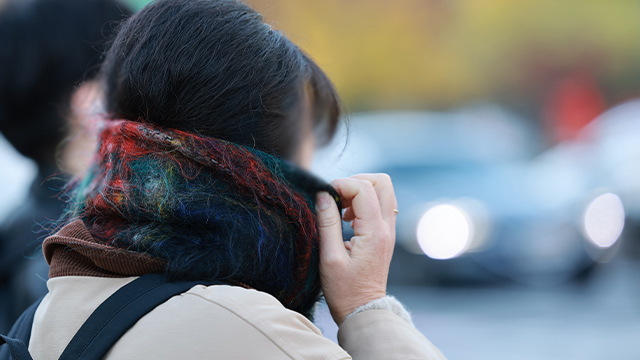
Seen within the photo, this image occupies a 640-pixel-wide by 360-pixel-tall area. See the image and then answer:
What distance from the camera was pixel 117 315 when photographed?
1.10 metres

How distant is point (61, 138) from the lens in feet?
7.13

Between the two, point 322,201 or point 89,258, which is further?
point 322,201

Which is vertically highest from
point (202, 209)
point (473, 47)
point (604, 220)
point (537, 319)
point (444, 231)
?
point (473, 47)

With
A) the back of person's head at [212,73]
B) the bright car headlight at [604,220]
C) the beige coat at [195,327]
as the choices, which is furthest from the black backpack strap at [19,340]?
the bright car headlight at [604,220]

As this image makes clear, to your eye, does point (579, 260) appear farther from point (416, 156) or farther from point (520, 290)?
point (416, 156)

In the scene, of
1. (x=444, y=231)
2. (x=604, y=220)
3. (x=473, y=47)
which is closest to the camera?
(x=444, y=231)

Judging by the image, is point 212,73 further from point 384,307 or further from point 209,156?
point 384,307

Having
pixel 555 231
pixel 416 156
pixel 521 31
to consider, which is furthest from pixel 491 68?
pixel 555 231

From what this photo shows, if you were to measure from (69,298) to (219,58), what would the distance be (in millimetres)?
604

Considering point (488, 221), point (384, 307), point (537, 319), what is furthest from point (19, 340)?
point (488, 221)

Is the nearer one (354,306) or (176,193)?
(176,193)

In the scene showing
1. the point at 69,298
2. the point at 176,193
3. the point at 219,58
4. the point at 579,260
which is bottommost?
the point at 69,298

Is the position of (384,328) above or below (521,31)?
below

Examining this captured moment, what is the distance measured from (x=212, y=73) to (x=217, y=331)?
0.57 metres
